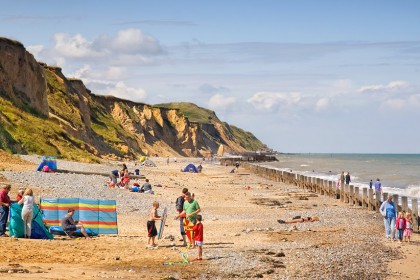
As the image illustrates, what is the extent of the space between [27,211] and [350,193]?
2327 centimetres

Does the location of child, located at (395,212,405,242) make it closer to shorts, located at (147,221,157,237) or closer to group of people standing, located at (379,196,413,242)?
group of people standing, located at (379,196,413,242)

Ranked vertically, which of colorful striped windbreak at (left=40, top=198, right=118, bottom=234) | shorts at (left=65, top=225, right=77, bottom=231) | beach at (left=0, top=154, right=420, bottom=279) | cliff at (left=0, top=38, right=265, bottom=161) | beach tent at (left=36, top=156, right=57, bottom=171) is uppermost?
cliff at (left=0, top=38, right=265, bottom=161)

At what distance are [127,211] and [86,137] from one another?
56694mm

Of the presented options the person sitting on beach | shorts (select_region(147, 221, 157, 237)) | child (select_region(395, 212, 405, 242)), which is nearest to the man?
shorts (select_region(147, 221, 157, 237))

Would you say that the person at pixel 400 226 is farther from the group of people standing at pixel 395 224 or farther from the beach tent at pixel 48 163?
the beach tent at pixel 48 163

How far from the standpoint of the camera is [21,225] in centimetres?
1833

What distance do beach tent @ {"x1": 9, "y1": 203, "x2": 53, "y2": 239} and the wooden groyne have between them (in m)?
14.2

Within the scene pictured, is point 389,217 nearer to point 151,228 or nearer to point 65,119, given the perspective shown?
point 151,228

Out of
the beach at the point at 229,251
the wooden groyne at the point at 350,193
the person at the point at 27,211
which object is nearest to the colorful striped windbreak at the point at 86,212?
the beach at the point at 229,251

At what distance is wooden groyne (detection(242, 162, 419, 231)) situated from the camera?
26.8 meters

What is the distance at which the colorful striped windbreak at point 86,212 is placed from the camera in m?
20.3

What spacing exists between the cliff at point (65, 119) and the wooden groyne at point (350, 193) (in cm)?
2000

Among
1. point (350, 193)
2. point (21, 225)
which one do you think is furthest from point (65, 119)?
point (21, 225)

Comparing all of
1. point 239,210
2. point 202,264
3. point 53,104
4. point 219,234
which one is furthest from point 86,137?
point 202,264
